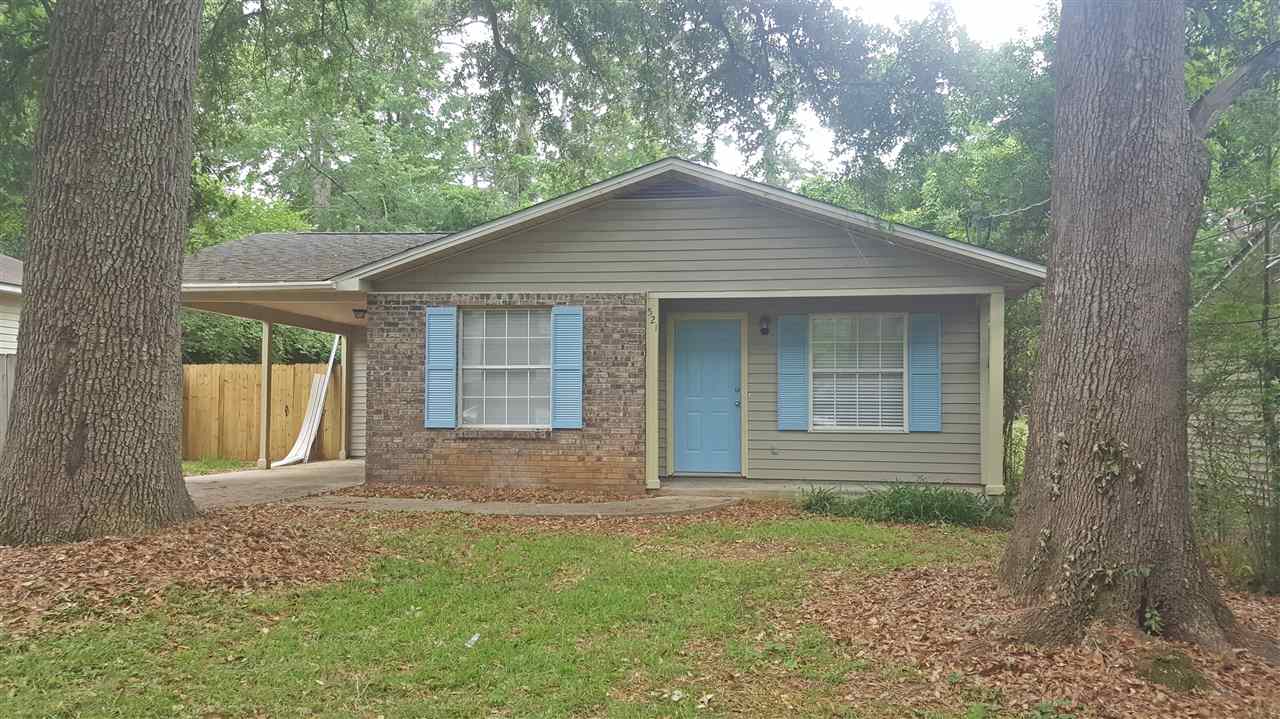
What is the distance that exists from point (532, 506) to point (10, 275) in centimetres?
1095

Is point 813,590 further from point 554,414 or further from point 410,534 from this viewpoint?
point 554,414

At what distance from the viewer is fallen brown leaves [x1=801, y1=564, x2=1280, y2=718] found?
3.25 m

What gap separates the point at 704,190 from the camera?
31.1 feet

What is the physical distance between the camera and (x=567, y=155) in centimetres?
1308

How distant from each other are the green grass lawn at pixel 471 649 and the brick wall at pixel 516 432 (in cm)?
337

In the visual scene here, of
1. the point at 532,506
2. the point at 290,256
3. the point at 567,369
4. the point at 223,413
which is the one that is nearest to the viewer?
the point at 532,506

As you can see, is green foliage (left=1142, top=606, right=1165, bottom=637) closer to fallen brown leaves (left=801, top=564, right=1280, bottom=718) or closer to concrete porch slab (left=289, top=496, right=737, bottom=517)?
fallen brown leaves (left=801, top=564, right=1280, bottom=718)

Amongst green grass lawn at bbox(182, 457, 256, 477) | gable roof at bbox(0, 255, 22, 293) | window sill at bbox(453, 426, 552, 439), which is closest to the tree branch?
window sill at bbox(453, 426, 552, 439)

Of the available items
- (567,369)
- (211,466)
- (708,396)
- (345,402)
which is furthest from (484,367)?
(211,466)

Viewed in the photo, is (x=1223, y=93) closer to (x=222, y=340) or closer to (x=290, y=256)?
(x=290, y=256)

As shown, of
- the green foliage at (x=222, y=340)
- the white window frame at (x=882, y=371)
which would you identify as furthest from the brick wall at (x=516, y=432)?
the green foliage at (x=222, y=340)

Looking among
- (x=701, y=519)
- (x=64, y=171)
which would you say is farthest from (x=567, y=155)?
(x=64, y=171)

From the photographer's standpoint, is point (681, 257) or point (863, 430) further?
point (863, 430)

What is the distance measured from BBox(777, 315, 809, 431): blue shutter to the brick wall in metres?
1.83
